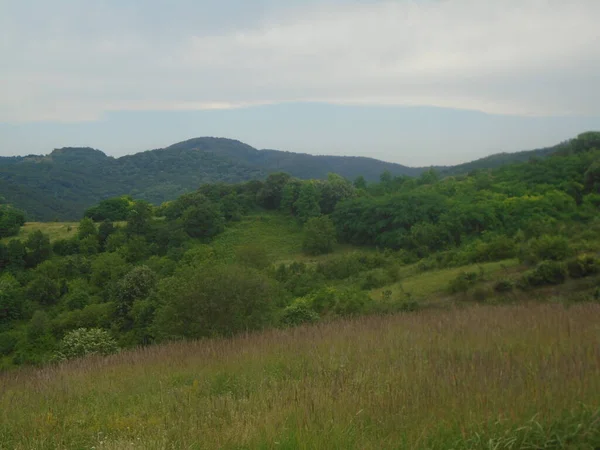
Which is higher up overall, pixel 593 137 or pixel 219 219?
pixel 593 137

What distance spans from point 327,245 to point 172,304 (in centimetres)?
3705

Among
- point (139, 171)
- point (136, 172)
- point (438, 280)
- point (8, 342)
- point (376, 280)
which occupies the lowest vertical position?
point (8, 342)

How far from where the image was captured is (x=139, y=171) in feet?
523

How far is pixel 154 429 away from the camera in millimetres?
3574

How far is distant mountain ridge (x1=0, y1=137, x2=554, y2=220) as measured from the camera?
10294cm

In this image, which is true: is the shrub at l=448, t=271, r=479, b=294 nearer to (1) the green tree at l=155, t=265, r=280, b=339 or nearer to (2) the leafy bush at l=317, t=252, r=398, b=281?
(1) the green tree at l=155, t=265, r=280, b=339

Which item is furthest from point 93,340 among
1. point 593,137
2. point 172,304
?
point 593,137

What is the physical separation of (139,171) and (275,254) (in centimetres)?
12210

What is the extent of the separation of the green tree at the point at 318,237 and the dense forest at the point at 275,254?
0.40 ft

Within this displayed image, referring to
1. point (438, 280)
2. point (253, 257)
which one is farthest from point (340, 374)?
point (253, 257)

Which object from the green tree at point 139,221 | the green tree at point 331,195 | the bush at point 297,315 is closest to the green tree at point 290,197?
the green tree at point 331,195

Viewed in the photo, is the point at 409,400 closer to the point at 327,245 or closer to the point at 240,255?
the point at 240,255

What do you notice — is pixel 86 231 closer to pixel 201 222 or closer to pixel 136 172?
pixel 201 222

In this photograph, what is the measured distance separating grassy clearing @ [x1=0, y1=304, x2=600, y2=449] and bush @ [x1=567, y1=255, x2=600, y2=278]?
10.3m
